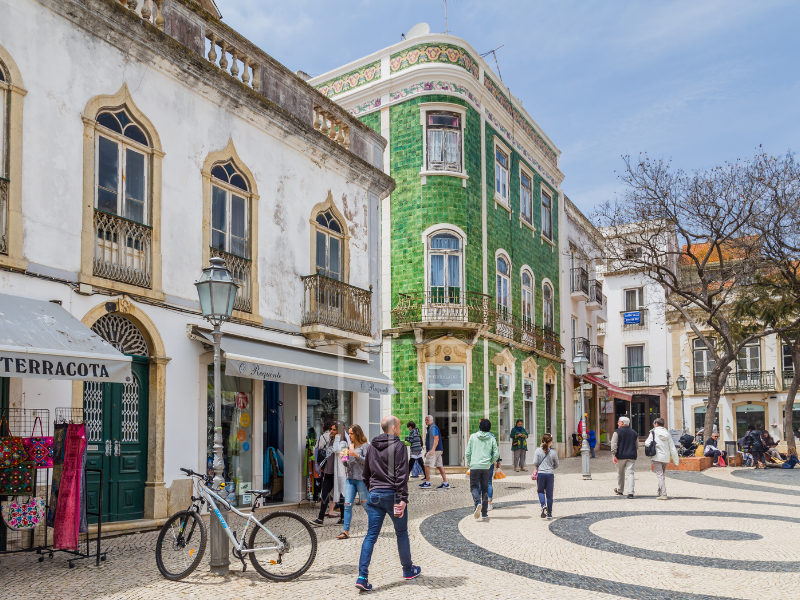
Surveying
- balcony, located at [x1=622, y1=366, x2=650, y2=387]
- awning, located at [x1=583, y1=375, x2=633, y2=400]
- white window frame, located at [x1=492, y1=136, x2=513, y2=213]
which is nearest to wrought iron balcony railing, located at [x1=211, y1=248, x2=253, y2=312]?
white window frame, located at [x1=492, y1=136, x2=513, y2=213]

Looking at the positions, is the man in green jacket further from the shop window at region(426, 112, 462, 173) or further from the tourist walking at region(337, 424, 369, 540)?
the shop window at region(426, 112, 462, 173)

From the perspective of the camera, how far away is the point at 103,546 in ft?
31.8

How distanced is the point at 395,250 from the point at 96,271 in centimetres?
1412

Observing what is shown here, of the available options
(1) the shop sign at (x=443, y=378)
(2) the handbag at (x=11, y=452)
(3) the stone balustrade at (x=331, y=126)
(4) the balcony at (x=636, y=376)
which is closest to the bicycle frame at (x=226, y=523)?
(2) the handbag at (x=11, y=452)

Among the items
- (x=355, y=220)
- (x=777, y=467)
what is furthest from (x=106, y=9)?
(x=777, y=467)

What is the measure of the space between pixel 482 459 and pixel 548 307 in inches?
812

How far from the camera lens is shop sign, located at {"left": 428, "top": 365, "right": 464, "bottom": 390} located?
2342 centimetres

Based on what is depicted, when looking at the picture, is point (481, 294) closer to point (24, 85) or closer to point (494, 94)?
point (494, 94)

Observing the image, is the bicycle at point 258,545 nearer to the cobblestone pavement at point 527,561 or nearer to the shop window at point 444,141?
the cobblestone pavement at point 527,561

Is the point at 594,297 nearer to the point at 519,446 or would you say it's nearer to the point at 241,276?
the point at 519,446

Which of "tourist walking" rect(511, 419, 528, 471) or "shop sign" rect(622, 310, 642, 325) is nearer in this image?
"tourist walking" rect(511, 419, 528, 471)

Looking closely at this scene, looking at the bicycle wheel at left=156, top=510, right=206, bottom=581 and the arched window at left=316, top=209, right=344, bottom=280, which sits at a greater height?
the arched window at left=316, top=209, right=344, bottom=280

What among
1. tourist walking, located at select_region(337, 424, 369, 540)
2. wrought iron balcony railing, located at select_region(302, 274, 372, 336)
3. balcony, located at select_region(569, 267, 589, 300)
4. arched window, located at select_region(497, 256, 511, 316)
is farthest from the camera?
balcony, located at select_region(569, 267, 589, 300)

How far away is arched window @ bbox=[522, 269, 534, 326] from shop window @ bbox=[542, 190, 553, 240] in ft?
9.70
